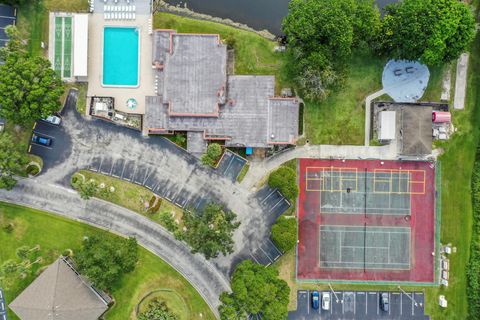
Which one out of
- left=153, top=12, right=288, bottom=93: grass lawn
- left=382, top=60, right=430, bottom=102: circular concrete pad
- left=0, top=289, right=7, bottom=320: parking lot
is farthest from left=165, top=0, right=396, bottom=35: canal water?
left=0, top=289, right=7, bottom=320: parking lot

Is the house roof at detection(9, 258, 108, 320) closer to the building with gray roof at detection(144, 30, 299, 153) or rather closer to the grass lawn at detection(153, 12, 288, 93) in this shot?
the building with gray roof at detection(144, 30, 299, 153)

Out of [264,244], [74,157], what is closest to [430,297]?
[264,244]

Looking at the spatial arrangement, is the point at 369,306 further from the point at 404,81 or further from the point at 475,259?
the point at 404,81

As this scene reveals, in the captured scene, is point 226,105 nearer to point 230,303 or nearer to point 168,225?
point 168,225

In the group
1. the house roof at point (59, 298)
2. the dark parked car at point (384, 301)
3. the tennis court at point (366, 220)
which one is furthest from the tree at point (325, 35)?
the house roof at point (59, 298)

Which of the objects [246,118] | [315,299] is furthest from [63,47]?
[315,299]

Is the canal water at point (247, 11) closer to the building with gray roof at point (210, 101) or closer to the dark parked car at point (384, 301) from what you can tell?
the building with gray roof at point (210, 101)
